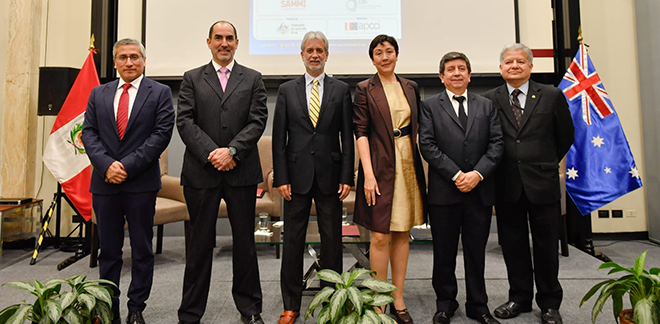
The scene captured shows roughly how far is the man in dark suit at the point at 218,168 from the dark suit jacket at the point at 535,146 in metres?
1.36

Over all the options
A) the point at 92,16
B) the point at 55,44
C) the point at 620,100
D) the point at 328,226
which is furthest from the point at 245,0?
the point at 620,100

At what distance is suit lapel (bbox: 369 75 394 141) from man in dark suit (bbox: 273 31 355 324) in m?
0.15

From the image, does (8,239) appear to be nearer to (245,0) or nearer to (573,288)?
(245,0)

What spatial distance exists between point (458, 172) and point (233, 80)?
1.28m

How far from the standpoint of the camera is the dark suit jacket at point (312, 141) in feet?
6.51

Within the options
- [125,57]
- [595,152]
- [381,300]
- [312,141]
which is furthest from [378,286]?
[595,152]

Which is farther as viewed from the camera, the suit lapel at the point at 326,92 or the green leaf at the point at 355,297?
the suit lapel at the point at 326,92

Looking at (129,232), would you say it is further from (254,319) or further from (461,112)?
(461,112)

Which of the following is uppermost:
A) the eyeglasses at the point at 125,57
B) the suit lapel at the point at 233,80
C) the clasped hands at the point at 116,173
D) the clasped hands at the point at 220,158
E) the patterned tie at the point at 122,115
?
the eyeglasses at the point at 125,57

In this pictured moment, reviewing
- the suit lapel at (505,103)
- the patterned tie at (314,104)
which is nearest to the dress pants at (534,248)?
the suit lapel at (505,103)

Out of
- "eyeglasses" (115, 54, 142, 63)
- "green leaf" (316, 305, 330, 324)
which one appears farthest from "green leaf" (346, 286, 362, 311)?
"eyeglasses" (115, 54, 142, 63)

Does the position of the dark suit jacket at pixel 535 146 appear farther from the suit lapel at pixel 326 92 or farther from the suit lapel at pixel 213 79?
the suit lapel at pixel 213 79

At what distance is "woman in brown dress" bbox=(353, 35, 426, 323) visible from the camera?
6.39ft

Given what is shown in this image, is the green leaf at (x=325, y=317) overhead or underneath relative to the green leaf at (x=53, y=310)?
underneath
